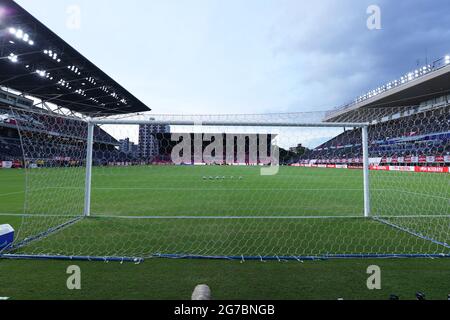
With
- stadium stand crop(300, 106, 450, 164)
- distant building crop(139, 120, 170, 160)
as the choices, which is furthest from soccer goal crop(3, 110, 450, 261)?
stadium stand crop(300, 106, 450, 164)

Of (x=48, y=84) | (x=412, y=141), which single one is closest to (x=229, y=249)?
(x=412, y=141)

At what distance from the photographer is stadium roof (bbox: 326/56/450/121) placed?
26755 mm

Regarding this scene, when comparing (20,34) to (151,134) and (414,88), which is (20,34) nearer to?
(151,134)

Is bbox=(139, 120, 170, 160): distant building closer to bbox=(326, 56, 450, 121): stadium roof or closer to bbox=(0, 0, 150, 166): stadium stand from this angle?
bbox=(0, 0, 150, 166): stadium stand

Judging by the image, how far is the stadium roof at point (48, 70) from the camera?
19484mm

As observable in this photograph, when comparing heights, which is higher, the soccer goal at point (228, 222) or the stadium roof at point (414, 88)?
the stadium roof at point (414, 88)

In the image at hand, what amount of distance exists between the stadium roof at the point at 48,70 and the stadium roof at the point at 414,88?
22.9m

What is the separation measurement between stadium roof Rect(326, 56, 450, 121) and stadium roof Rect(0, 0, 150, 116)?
22.9 m

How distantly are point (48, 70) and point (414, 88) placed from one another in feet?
121

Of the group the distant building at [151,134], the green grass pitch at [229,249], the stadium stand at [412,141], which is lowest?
the green grass pitch at [229,249]

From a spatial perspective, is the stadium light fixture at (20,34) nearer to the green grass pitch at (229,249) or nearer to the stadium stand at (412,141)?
the green grass pitch at (229,249)

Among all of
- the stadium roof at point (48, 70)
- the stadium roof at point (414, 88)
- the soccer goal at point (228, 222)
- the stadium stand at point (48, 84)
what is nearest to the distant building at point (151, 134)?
the soccer goal at point (228, 222)

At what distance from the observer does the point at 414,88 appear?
99.8 ft

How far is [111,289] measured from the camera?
2674 millimetres
